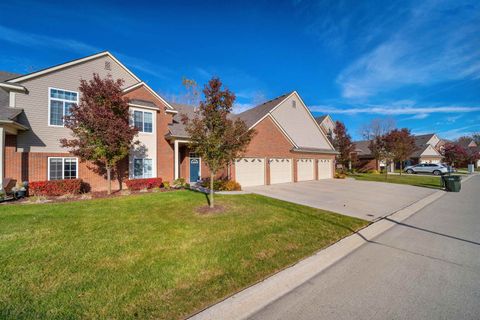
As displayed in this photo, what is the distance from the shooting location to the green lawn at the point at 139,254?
302 centimetres

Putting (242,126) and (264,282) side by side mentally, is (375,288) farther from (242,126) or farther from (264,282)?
(242,126)

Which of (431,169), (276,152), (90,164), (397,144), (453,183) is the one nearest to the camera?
(90,164)

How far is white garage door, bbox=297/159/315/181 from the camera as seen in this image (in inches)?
784

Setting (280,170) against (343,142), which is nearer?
(280,170)

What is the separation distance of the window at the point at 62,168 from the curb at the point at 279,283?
44.2 ft

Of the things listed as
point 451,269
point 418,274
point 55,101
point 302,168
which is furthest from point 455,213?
point 55,101

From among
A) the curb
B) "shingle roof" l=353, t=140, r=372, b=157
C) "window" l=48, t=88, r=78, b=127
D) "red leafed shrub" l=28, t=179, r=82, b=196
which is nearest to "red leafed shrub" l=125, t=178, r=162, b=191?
"red leafed shrub" l=28, t=179, r=82, b=196

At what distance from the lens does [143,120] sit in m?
14.3

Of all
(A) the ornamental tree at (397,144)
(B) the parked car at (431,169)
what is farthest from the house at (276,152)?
(B) the parked car at (431,169)

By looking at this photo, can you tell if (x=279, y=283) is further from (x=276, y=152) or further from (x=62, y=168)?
(x=276, y=152)

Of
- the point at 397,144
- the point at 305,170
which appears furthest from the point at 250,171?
the point at 397,144

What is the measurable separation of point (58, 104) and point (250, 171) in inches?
511

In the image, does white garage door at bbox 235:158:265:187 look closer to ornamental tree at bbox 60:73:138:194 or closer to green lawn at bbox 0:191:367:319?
green lawn at bbox 0:191:367:319

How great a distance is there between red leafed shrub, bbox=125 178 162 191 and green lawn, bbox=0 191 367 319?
4.55 m
